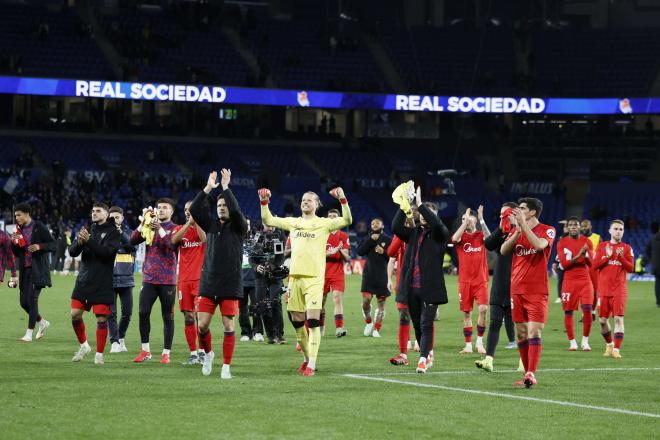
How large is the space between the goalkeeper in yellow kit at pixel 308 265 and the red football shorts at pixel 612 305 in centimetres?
614

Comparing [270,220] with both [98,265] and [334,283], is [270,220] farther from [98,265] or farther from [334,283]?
[334,283]

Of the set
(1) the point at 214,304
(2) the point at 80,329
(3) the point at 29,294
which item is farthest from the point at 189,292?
(3) the point at 29,294

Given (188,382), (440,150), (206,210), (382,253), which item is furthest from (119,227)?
(440,150)

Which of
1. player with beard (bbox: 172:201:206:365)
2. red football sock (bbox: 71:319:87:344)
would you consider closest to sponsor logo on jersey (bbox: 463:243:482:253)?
player with beard (bbox: 172:201:206:365)

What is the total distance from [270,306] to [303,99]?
4118 centimetres

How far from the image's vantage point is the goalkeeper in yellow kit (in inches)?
639

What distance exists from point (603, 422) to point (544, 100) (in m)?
52.3

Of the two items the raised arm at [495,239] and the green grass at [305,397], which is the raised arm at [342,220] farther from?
Answer: the green grass at [305,397]

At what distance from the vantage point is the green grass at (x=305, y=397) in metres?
11.7

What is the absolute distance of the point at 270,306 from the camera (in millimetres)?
21000

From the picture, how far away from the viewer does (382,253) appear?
947 inches

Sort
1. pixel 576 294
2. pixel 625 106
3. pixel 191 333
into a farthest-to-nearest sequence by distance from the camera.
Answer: pixel 625 106, pixel 576 294, pixel 191 333

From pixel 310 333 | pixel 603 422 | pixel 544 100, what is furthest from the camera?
pixel 544 100

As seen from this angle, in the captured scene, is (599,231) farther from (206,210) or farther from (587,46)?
(206,210)
